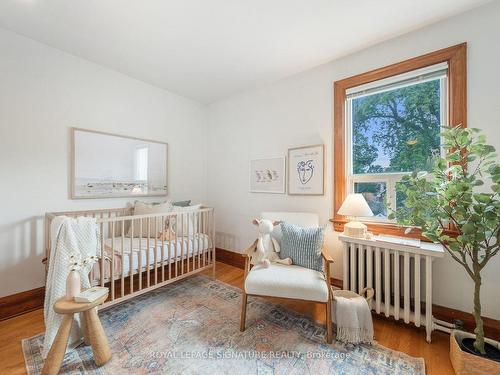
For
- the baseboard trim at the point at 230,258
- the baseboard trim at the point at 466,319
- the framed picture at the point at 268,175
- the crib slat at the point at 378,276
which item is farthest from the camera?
the baseboard trim at the point at 230,258

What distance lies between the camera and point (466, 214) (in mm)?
1272

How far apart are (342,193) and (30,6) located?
3.01 meters

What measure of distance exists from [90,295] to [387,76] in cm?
292

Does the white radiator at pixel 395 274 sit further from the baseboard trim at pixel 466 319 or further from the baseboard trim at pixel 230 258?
the baseboard trim at pixel 230 258

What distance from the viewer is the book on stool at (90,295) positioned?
1.38m

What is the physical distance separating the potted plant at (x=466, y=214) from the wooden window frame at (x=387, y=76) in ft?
1.70

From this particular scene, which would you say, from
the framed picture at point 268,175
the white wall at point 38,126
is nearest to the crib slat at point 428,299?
the framed picture at point 268,175

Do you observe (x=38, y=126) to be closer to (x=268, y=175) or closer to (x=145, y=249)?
(x=145, y=249)

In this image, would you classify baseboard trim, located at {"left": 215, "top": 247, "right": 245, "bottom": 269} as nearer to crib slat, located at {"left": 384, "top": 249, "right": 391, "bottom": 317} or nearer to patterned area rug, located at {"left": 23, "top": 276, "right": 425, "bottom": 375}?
patterned area rug, located at {"left": 23, "top": 276, "right": 425, "bottom": 375}

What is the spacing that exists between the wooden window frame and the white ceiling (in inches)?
10.9

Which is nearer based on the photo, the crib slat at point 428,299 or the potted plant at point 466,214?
the potted plant at point 466,214

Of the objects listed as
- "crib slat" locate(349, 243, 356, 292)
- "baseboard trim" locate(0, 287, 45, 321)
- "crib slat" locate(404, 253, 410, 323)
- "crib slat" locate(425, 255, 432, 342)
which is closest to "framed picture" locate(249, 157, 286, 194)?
"crib slat" locate(349, 243, 356, 292)

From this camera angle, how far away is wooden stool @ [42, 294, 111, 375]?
1.29m

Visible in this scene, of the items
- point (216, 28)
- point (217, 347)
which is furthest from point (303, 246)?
point (216, 28)
